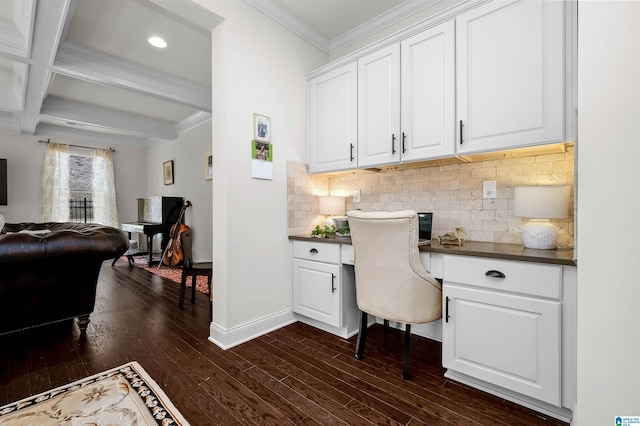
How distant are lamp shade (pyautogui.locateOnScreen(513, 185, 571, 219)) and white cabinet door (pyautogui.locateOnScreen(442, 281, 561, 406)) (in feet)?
1.83

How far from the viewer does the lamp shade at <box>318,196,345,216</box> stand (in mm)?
2881

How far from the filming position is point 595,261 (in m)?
0.81

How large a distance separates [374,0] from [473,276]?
2384 millimetres

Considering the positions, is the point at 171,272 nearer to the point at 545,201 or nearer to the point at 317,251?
the point at 317,251

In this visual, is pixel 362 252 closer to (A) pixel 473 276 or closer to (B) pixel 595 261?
(A) pixel 473 276

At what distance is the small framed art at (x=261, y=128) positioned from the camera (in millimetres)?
2422

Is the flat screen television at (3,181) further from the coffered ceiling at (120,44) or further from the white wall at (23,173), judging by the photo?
the coffered ceiling at (120,44)

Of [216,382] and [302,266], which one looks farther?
[302,266]

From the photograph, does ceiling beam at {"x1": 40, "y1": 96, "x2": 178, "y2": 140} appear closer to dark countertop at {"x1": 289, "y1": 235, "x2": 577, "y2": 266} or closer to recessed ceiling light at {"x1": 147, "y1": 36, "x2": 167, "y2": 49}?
recessed ceiling light at {"x1": 147, "y1": 36, "x2": 167, "y2": 49}

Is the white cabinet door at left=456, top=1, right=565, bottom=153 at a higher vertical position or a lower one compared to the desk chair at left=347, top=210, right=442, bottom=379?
higher

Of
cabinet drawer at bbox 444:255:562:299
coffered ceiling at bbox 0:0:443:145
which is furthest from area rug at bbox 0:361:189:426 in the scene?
coffered ceiling at bbox 0:0:443:145

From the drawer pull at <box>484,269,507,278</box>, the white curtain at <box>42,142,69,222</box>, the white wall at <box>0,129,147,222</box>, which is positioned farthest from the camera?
the white curtain at <box>42,142,69,222</box>

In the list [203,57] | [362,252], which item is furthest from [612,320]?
[203,57]

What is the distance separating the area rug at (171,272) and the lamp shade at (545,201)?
3.48m
